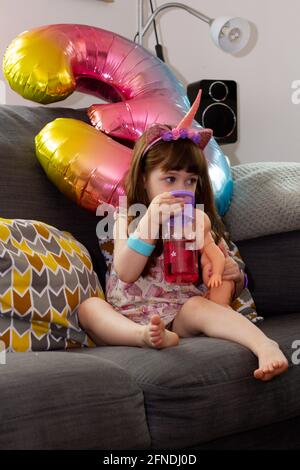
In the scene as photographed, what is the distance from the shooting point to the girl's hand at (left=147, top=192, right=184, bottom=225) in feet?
5.17

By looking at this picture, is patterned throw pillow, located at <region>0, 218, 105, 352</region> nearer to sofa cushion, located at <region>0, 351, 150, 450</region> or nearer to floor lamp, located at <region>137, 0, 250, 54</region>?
sofa cushion, located at <region>0, 351, 150, 450</region>

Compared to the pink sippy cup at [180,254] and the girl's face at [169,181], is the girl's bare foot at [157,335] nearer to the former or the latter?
the pink sippy cup at [180,254]

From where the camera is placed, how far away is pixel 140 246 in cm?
163

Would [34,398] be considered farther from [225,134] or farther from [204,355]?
[225,134]

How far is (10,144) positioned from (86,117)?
319 millimetres

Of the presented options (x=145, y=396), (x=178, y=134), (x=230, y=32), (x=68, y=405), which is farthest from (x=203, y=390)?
(x=230, y=32)

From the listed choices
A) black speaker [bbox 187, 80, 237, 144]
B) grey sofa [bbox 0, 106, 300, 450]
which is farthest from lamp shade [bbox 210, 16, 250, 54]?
grey sofa [bbox 0, 106, 300, 450]

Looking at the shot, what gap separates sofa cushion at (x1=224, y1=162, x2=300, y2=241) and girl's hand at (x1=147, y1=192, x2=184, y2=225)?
38cm

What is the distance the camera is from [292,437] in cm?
152

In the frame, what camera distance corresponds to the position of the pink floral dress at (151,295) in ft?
5.74

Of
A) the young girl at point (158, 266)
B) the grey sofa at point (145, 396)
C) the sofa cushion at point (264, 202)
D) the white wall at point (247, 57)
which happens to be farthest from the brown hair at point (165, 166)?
the white wall at point (247, 57)

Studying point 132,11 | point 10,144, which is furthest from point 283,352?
point 132,11

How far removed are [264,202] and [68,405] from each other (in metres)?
0.95

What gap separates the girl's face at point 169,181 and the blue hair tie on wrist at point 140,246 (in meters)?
0.16
